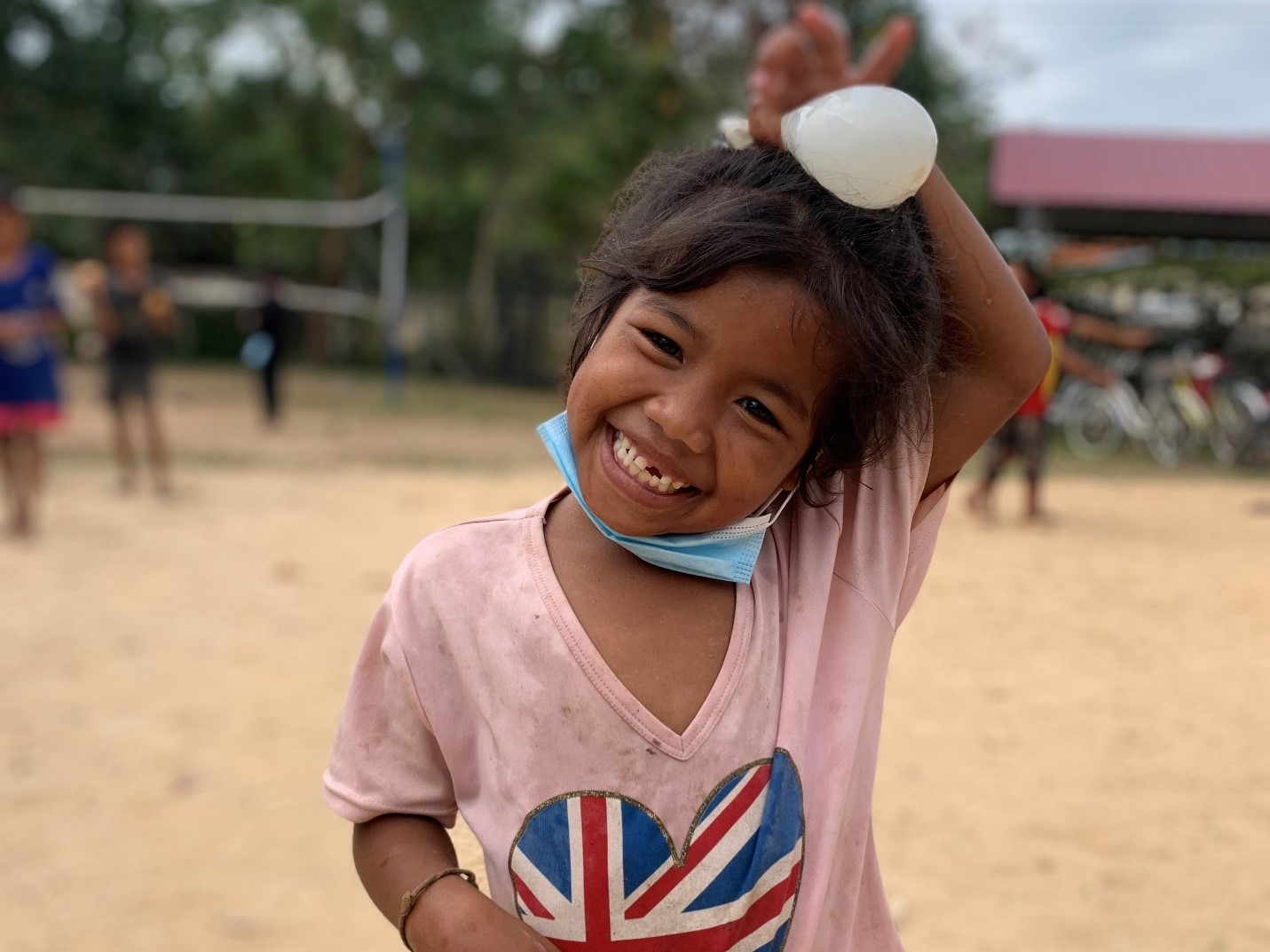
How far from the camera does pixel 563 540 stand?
1.20m

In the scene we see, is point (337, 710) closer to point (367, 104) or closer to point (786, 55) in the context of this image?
point (786, 55)

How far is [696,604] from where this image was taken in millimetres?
1181

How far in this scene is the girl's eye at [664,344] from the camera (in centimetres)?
113

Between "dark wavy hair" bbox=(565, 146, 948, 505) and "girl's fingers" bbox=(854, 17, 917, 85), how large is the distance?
0.39 ft

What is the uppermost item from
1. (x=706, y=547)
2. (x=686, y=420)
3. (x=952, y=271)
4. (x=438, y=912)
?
(x=952, y=271)

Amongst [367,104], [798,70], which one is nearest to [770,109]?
[798,70]

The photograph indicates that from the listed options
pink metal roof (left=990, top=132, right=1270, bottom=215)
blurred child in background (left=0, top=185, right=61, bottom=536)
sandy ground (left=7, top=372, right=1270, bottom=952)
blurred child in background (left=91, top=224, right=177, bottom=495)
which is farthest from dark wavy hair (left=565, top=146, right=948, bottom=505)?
pink metal roof (left=990, top=132, right=1270, bottom=215)

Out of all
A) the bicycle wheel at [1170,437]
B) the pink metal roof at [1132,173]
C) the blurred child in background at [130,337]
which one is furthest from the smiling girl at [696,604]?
the pink metal roof at [1132,173]

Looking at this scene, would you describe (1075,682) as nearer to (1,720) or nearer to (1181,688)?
(1181,688)

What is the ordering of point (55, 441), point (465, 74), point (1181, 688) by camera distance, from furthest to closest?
1. point (465, 74)
2. point (55, 441)
3. point (1181, 688)

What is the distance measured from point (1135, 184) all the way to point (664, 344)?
1714cm

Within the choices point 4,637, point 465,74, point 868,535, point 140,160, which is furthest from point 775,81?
point 140,160

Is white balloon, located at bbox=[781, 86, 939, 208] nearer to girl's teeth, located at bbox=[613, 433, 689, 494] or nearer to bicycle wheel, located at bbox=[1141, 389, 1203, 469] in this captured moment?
girl's teeth, located at bbox=[613, 433, 689, 494]

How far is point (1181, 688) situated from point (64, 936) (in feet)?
12.0
